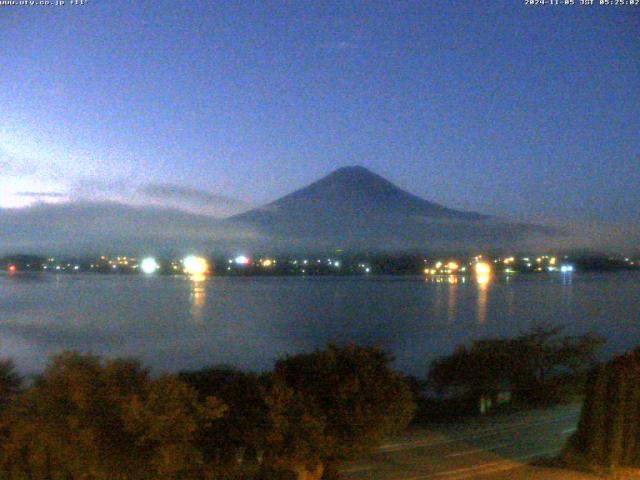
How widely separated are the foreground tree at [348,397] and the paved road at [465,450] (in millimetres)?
1392

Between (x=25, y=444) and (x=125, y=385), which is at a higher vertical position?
(x=125, y=385)

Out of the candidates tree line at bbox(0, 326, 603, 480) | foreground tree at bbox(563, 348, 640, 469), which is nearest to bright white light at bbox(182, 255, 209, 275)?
tree line at bbox(0, 326, 603, 480)

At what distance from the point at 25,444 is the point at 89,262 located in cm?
5309

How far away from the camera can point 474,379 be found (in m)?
20.8

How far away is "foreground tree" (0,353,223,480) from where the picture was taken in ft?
21.0

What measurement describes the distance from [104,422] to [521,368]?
1668 centimetres

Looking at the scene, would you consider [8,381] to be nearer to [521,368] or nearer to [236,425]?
[236,425]

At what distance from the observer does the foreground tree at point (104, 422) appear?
639 cm

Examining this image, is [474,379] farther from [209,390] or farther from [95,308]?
[95,308]

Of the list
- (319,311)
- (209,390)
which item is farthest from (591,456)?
(319,311)

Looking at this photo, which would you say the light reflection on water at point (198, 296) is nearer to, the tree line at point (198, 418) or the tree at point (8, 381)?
the tree at point (8, 381)

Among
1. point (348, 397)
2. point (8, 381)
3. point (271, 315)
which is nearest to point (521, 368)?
point (348, 397)

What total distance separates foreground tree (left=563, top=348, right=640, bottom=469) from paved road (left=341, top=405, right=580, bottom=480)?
107cm

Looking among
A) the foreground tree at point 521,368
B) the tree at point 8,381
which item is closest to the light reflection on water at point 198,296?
the foreground tree at point 521,368
